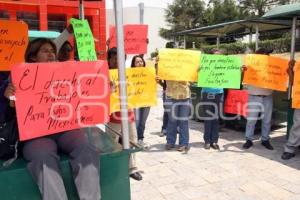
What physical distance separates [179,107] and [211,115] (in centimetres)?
62

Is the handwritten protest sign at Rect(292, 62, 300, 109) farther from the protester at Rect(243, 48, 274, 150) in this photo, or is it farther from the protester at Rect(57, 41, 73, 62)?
the protester at Rect(57, 41, 73, 62)

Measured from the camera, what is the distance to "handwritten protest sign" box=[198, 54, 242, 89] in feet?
19.6

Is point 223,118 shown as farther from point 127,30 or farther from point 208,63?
point 127,30

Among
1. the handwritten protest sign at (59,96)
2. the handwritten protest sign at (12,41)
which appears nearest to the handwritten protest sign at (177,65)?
the handwritten protest sign at (12,41)

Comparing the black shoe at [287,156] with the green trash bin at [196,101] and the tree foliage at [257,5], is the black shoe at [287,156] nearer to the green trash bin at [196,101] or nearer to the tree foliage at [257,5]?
the green trash bin at [196,101]

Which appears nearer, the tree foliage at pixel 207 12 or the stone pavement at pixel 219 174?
the stone pavement at pixel 219 174

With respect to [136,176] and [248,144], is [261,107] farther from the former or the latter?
[136,176]

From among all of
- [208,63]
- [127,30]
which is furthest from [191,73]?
[127,30]

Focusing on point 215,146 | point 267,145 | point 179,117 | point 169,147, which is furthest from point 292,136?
point 169,147

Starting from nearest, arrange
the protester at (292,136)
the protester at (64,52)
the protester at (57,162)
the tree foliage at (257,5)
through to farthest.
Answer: the protester at (57,162) < the protester at (64,52) < the protester at (292,136) < the tree foliage at (257,5)

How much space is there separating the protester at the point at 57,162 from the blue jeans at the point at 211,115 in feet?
11.8

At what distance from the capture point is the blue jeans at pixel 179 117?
6.00 metres

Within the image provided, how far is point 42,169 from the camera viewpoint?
263 centimetres

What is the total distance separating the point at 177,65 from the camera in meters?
5.80
